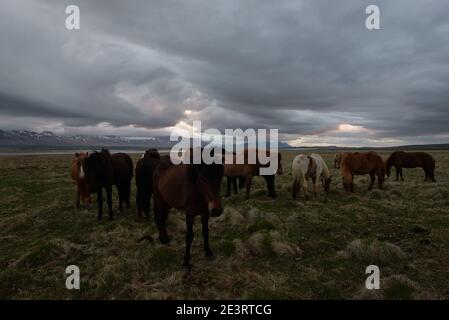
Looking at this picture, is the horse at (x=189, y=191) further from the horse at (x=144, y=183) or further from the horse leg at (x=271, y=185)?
the horse leg at (x=271, y=185)

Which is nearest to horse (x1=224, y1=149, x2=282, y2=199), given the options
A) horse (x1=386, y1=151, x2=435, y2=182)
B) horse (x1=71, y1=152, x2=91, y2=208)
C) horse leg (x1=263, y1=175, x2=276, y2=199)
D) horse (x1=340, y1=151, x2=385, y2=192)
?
horse leg (x1=263, y1=175, x2=276, y2=199)

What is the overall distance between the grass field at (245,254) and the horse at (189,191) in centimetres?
86

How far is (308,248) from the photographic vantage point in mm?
7254

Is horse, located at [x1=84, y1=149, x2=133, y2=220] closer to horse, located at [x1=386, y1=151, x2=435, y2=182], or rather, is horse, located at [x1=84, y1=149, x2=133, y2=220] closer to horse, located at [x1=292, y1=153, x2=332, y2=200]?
horse, located at [x1=292, y1=153, x2=332, y2=200]

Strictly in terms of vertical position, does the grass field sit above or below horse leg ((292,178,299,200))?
below

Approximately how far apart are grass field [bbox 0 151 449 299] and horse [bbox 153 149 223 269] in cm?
86

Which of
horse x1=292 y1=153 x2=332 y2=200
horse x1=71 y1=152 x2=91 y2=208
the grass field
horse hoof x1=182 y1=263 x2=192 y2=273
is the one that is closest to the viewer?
the grass field

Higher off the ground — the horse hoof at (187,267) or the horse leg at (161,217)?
the horse leg at (161,217)

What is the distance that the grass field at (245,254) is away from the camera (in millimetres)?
5281

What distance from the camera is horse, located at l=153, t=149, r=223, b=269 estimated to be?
557 cm

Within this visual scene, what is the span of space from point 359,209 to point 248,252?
19.5ft

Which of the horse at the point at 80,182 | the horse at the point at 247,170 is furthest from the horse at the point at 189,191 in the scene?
the horse at the point at 247,170

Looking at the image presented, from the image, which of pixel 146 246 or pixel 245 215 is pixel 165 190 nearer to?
pixel 146 246
